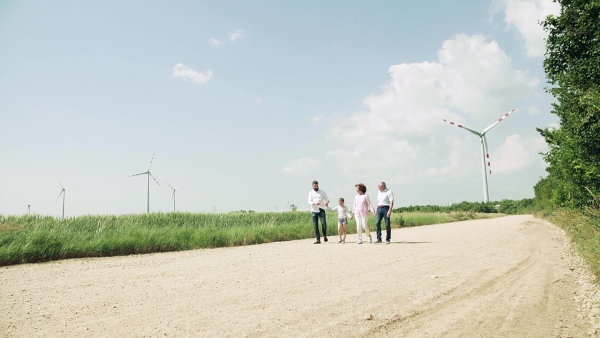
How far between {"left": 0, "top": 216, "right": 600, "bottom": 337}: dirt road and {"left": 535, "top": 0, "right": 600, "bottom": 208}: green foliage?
6.99 metres

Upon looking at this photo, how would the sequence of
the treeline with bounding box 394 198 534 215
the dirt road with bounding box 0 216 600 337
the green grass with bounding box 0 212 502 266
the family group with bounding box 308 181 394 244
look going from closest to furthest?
the dirt road with bounding box 0 216 600 337 → the green grass with bounding box 0 212 502 266 → the family group with bounding box 308 181 394 244 → the treeline with bounding box 394 198 534 215

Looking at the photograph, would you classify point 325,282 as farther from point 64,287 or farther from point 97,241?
point 97,241

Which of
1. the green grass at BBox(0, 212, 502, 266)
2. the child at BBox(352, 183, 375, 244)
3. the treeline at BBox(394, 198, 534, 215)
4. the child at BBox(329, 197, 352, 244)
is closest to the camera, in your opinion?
the green grass at BBox(0, 212, 502, 266)

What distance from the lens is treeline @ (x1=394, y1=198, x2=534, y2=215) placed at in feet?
199

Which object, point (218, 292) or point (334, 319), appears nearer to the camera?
point (334, 319)

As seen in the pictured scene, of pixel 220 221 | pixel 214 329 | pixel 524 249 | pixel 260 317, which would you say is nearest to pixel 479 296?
pixel 260 317

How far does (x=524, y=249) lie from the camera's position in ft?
34.9

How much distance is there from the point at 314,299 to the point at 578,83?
1648 cm

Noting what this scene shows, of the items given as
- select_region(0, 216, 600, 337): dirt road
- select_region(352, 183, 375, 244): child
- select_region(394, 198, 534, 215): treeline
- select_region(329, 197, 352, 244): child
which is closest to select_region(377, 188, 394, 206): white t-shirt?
select_region(352, 183, 375, 244): child

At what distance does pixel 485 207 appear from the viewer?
57906 mm

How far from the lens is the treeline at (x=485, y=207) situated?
60.7 metres

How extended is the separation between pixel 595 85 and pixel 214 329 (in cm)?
1641

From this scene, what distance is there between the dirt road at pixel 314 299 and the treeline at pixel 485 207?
172ft

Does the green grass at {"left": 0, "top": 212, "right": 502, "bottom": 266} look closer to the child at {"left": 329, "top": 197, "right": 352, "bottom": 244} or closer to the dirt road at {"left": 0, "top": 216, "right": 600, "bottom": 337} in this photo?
the dirt road at {"left": 0, "top": 216, "right": 600, "bottom": 337}
